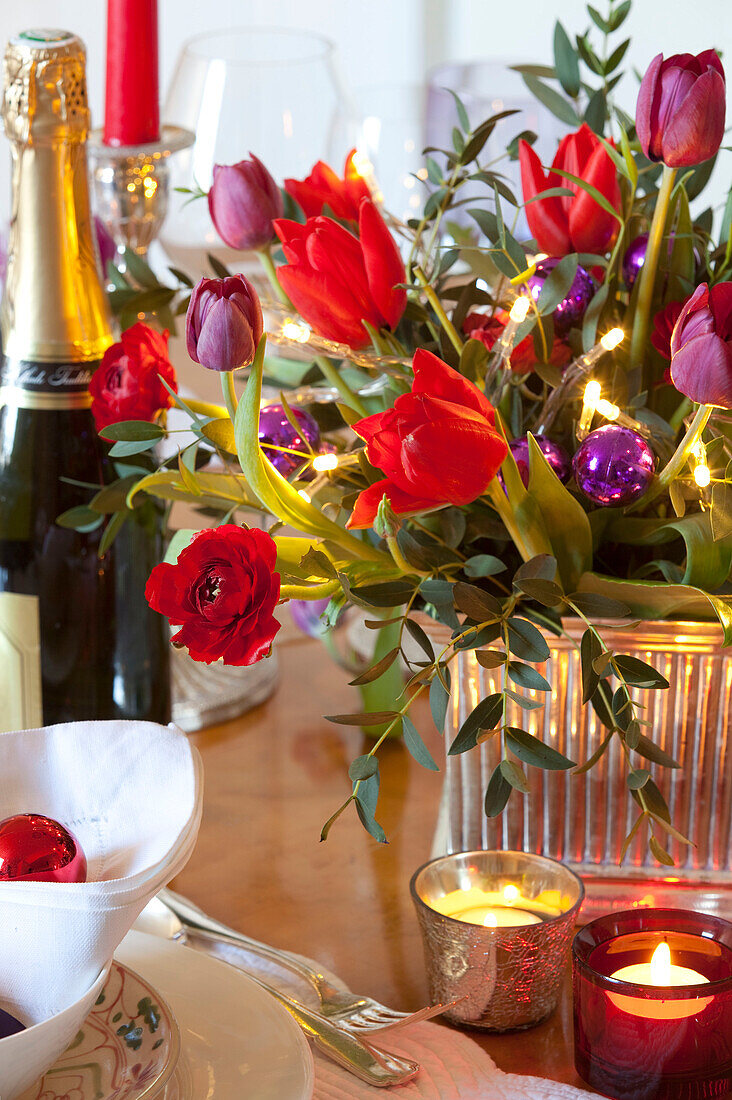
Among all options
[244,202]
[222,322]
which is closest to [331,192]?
[244,202]

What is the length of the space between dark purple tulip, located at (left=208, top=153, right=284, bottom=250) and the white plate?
0.24 m

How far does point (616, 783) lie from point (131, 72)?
384 mm

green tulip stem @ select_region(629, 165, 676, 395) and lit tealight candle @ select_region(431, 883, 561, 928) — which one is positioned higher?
green tulip stem @ select_region(629, 165, 676, 395)

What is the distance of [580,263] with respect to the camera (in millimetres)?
406

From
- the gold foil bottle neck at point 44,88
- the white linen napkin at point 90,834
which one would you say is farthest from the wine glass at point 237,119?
the white linen napkin at point 90,834

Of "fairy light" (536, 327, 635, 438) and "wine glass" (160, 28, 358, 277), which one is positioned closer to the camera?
"fairy light" (536, 327, 635, 438)

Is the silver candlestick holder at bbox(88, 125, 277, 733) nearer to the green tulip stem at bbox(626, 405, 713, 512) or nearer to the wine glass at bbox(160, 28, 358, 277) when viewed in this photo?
the wine glass at bbox(160, 28, 358, 277)

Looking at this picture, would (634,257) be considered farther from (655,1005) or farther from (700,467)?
(655,1005)

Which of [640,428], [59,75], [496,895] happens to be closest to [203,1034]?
[496,895]

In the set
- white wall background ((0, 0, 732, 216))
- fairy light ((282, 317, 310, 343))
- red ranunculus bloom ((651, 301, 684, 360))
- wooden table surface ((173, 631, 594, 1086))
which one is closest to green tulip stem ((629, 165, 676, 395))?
red ranunculus bloom ((651, 301, 684, 360))

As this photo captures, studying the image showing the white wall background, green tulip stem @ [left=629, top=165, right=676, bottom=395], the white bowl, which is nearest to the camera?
the white bowl

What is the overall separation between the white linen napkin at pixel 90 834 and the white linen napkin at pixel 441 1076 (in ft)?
0.31

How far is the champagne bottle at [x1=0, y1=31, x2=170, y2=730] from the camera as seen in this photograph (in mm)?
505

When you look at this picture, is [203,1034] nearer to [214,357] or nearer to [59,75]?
[214,357]
